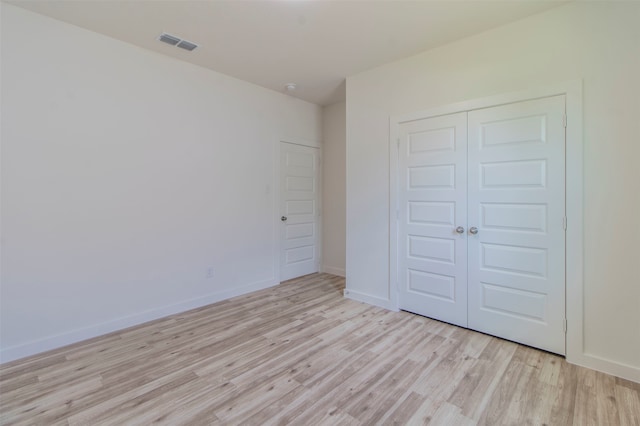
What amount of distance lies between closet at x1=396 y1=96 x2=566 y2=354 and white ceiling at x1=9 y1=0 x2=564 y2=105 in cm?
78

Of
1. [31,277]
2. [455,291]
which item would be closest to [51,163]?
[31,277]

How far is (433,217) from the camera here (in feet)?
10.3

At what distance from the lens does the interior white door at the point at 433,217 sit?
117 inches

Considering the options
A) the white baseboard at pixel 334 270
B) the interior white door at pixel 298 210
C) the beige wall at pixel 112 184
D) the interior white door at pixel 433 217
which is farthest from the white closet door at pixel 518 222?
the beige wall at pixel 112 184

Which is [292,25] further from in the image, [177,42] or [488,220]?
[488,220]

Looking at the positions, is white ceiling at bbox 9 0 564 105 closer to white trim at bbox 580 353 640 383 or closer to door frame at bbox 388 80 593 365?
door frame at bbox 388 80 593 365

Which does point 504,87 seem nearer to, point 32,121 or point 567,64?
point 567,64

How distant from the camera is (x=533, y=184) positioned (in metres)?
2.54

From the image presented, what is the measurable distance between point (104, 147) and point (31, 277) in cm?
130

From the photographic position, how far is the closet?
247 cm

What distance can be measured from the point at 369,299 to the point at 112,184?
3.10 m

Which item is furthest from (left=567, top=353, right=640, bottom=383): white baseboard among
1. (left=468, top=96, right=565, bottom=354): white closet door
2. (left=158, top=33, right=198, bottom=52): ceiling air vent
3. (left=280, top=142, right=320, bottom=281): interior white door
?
(left=158, top=33, right=198, bottom=52): ceiling air vent

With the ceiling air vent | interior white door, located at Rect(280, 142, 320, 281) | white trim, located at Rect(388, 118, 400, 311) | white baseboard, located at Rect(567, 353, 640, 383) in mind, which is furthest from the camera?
A: interior white door, located at Rect(280, 142, 320, 281)

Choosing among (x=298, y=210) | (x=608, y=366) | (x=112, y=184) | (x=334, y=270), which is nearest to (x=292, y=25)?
(x=112, y=184)
